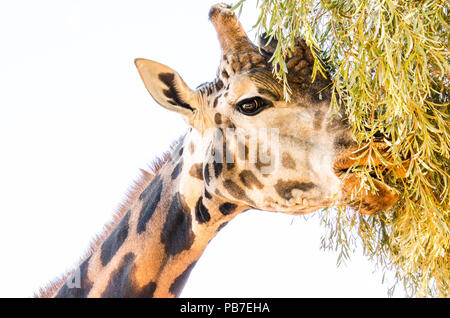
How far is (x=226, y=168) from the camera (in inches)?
132

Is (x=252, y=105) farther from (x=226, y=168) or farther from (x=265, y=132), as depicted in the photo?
(x=226, y=168)

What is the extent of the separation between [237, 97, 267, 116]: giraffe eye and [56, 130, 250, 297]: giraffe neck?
1.56ft

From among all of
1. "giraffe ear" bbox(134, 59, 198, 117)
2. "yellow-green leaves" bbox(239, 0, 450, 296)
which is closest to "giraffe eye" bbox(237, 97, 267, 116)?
"yellow-green leaves" bbox(239, 0, 450, 296)

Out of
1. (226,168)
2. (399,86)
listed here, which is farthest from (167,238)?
(399,86)

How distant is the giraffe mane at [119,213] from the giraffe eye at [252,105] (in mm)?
982

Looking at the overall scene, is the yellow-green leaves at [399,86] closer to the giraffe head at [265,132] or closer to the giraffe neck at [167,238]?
the giraffe head at [265,132]

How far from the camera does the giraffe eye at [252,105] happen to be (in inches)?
130

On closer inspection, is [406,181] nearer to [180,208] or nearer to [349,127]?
[349,127]

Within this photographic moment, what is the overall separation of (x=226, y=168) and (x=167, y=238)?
0.70 meters

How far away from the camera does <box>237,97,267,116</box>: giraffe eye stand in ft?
10.8

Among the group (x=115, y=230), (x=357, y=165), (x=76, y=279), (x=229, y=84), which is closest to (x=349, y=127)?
(x=357, y=165)

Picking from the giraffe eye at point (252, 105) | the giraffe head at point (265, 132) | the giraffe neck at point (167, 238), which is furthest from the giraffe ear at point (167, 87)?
the giraffe eye at point (252, 105)

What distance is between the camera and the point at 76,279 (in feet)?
12.8

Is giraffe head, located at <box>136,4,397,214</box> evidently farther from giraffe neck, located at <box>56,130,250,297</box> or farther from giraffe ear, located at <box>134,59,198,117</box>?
giraffe neck, located at <box>56,130,250,297</box>
